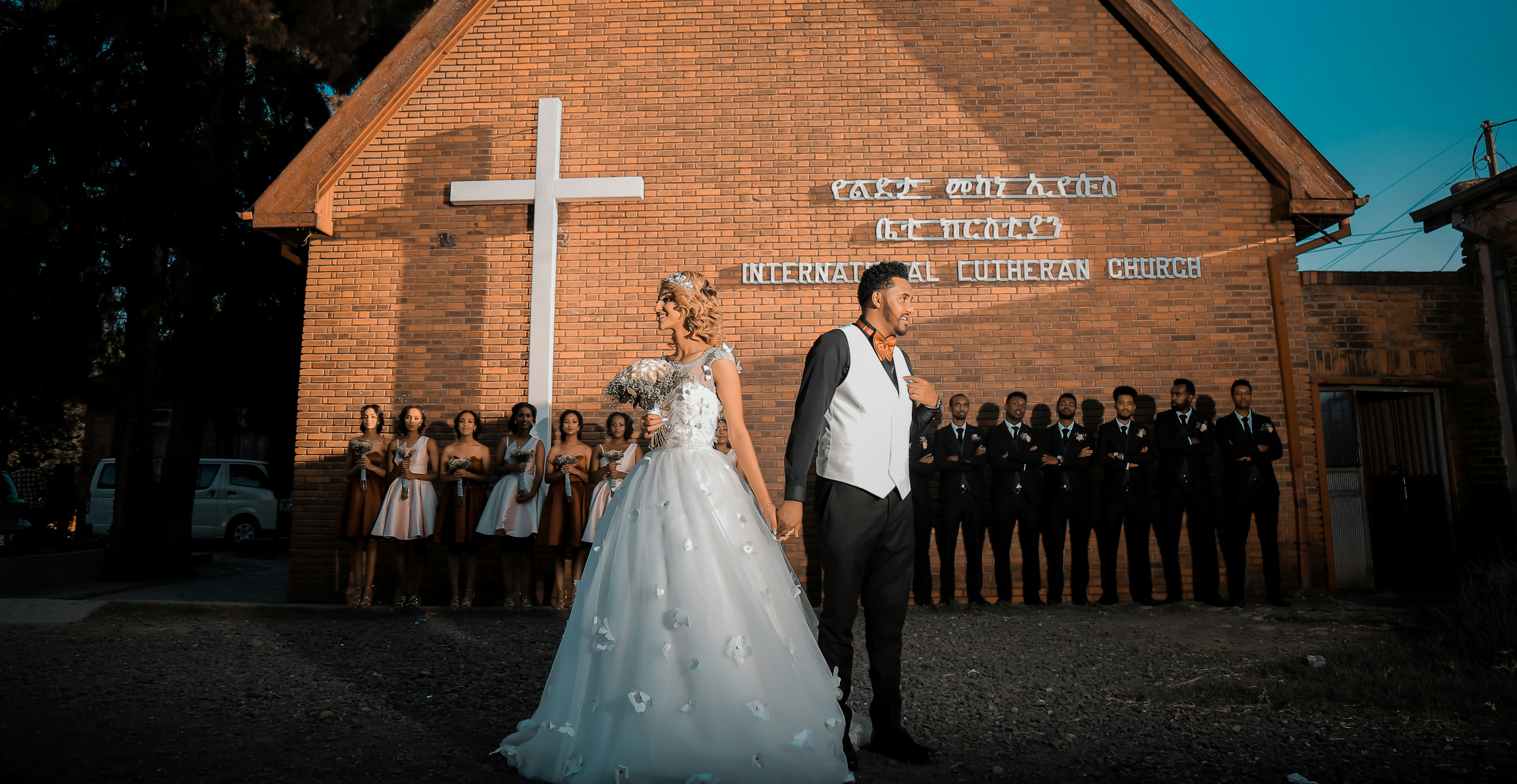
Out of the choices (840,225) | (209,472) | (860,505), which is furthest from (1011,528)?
(209,472)

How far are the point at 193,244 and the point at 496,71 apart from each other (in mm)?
4914

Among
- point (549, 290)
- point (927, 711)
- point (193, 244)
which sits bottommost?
point (927, 711)

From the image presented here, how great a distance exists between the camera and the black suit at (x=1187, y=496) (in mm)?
7711

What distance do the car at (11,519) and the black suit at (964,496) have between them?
12.6 m

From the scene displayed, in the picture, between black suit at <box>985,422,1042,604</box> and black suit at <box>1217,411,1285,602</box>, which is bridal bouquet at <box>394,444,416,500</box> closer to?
black suit at <box>985,422,1042,604</box>

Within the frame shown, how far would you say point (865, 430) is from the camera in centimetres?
334

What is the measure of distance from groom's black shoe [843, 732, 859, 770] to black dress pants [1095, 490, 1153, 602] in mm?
5531

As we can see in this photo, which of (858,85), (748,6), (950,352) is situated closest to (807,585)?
(950,352)

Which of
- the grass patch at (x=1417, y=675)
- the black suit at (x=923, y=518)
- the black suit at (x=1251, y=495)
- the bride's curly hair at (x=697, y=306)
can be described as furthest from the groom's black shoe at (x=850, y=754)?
the black suit at (x=1251, y=495)

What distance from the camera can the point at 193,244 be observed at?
10.5 m

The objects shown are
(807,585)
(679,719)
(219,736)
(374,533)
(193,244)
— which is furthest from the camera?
(193,244)

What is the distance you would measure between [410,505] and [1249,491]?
7.90 m

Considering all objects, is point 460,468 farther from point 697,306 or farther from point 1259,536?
point 1259,536

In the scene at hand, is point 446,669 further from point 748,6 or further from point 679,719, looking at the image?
point 748,6
